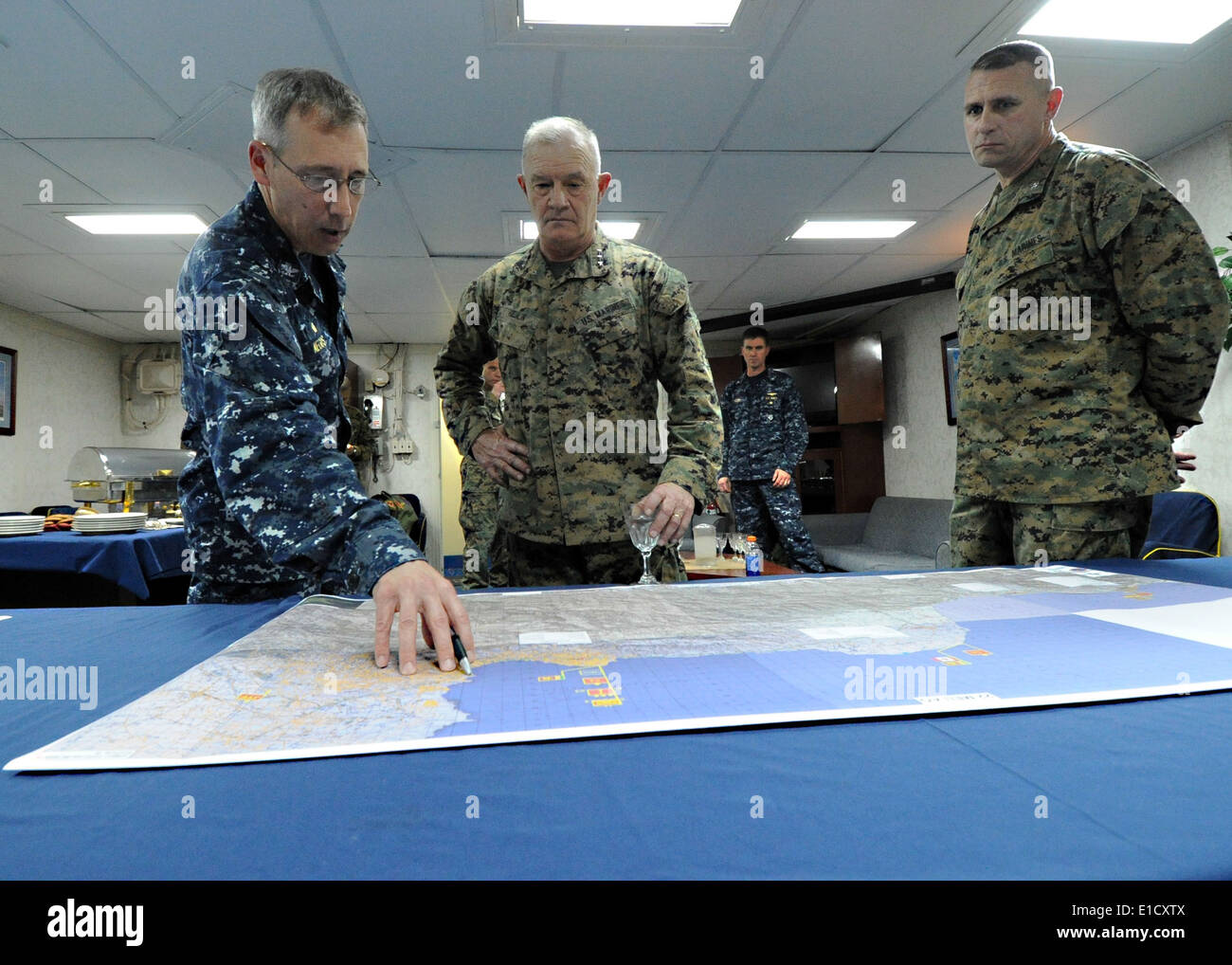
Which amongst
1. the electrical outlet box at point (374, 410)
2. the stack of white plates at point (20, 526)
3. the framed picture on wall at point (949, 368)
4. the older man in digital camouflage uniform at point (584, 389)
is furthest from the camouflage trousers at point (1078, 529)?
the electrical outlet box at point (374, 410)

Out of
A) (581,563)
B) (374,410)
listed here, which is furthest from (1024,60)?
(374,410)

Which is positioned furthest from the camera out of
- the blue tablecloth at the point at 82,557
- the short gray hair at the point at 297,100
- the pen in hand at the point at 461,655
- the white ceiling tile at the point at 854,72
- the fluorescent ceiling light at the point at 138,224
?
the fluorescent ceiling light at the point at 138,224

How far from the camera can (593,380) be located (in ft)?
5.06

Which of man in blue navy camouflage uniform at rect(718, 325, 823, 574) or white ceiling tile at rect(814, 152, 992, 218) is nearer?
white ceiling tile at rect(814, 152, 992, 218)

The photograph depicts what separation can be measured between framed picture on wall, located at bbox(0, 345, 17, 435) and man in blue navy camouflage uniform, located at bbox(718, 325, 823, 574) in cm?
586

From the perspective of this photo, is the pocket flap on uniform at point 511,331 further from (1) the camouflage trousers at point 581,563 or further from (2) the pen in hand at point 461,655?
(2) the pen in hand at point 461,655

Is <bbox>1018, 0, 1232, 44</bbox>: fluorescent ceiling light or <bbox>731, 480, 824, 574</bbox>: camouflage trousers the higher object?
<bbox>1018, 0, 1232, 44</bbox>: fluorescent ceiling light

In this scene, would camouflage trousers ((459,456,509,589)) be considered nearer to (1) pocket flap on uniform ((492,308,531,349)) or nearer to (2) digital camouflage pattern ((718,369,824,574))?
(1) pocket flap on uniform ((492,308,531,349))

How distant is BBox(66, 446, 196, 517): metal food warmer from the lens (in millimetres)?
3830

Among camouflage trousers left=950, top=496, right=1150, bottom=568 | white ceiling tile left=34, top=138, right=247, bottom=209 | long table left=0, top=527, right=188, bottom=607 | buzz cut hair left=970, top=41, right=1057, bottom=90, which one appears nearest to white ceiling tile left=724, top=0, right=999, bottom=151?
buzz cut hair left=970, top=41, right=1057, bottom=90

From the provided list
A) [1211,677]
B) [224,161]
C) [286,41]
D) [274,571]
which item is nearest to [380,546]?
[274,571]

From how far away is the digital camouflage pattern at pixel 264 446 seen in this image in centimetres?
80

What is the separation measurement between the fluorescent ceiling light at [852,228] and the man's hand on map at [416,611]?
4457 mm
